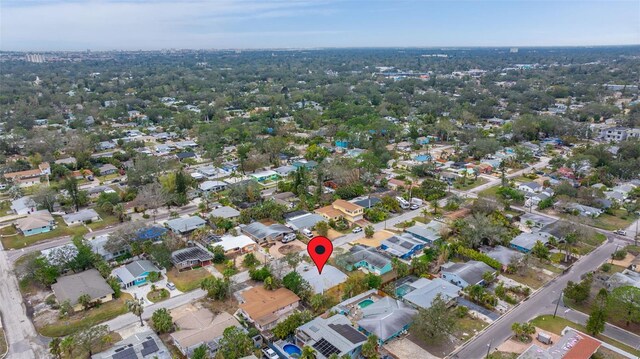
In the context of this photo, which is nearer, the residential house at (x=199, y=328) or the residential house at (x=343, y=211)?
the residential house at (x=199, y=328)

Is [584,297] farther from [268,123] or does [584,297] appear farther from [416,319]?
[268,123]

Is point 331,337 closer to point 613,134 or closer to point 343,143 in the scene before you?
point 343,143

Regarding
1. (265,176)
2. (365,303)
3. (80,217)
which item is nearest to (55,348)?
(365,303)

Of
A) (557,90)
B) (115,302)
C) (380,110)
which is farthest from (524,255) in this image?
(557,90)

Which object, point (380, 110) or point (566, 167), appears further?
point (380, 110)

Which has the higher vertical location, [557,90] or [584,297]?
[557,90]

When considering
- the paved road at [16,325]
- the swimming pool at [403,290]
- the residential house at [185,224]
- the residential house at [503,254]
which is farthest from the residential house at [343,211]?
the paved road at [16,325]

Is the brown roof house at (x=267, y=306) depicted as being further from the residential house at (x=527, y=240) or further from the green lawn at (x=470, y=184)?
the green lawn at (x=470, y=184)
